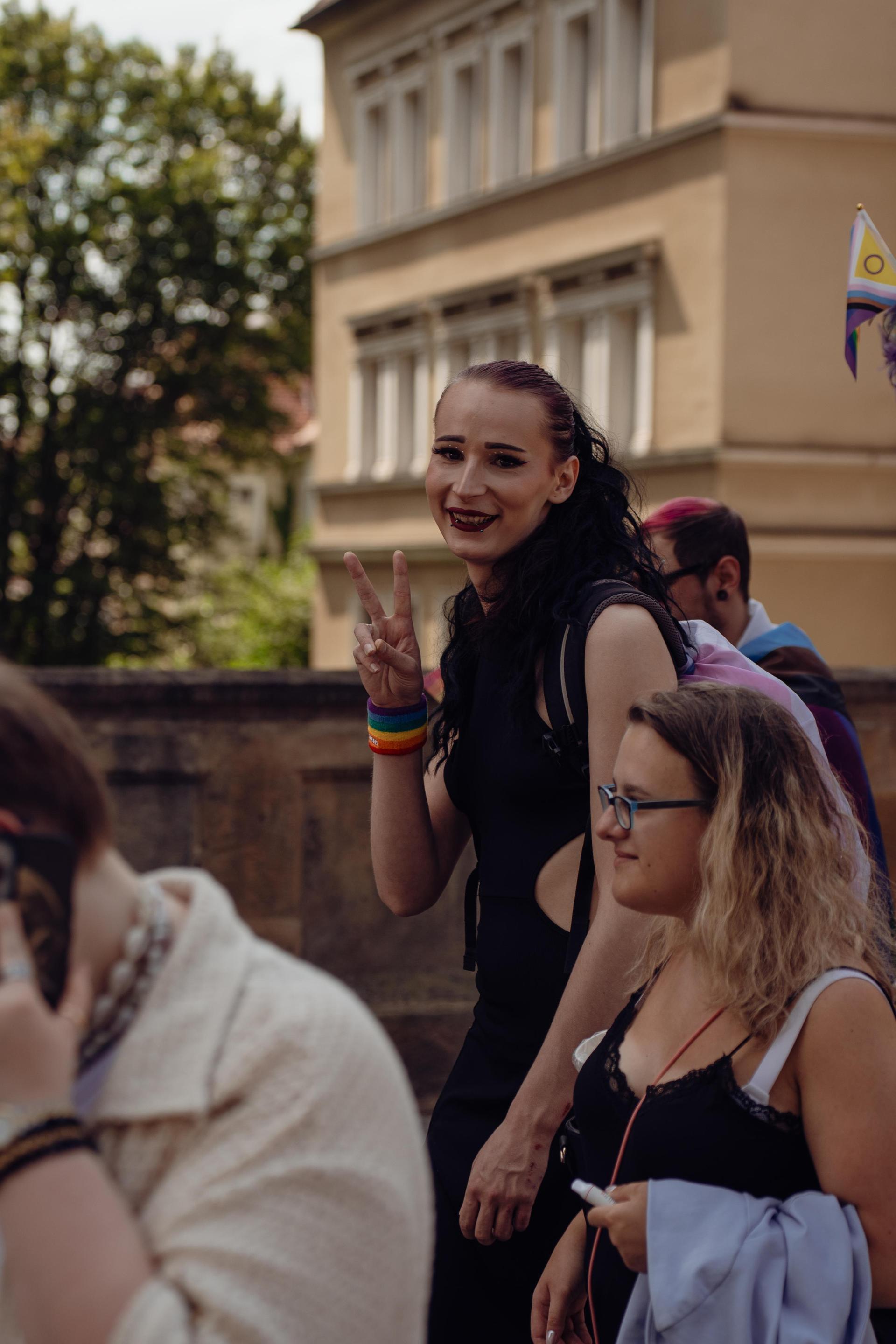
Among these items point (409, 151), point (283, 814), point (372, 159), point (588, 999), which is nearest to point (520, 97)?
point (409, 151)

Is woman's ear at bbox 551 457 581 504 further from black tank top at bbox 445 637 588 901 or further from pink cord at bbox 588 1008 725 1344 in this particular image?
pink cord at bbox 588 1008 725 1344

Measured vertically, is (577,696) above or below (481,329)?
below

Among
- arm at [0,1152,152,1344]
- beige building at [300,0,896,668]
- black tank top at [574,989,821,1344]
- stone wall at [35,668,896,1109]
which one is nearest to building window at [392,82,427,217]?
beige building at [300,0,896,668]

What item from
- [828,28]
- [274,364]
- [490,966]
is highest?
[828,28]

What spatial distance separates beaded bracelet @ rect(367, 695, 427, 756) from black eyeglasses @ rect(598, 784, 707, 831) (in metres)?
0.52

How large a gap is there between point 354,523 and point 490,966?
80.6 feet

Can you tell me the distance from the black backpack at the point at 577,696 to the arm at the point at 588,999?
0.04 meters

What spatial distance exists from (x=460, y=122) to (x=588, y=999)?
24.3 meters

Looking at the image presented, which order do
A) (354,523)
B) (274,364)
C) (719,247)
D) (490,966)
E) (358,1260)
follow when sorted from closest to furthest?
(358,1260) < (490,966) < (719,247) < (354,523) < (274,364)

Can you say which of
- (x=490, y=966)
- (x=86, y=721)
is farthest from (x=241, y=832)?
(x=490, y=966)

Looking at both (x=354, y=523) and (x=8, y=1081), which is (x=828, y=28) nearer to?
(x=354, y=523)

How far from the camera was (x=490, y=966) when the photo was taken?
2.52m

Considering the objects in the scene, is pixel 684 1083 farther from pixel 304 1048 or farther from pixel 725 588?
pixel 725 588

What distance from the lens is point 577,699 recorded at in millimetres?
2453
